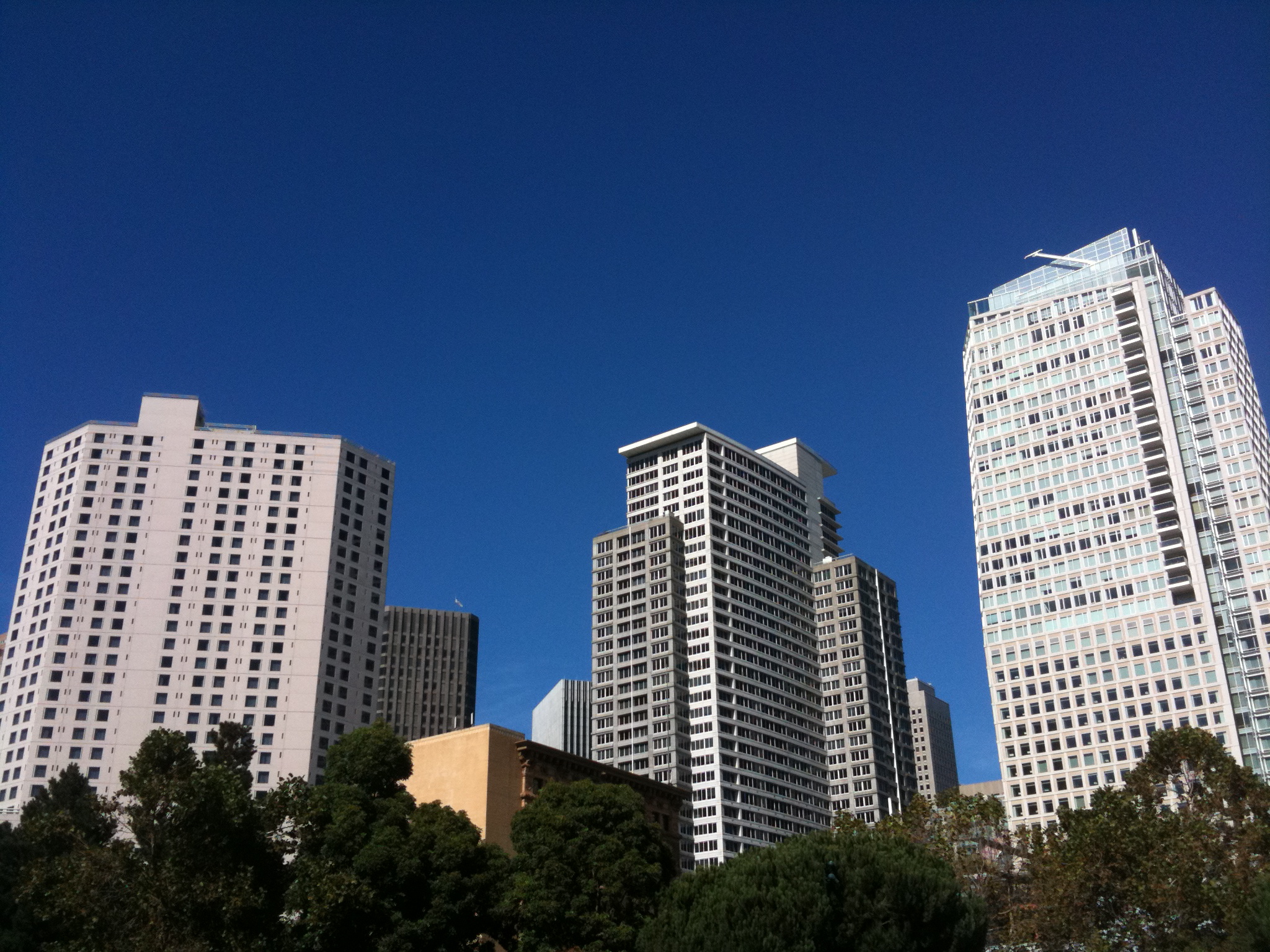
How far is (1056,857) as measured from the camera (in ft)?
206

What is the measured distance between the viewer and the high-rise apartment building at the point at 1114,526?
131m

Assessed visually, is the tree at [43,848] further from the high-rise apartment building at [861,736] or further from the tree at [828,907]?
the high-rise apartment building at [861,736]

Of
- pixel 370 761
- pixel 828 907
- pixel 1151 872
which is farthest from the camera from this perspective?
pixel 370 761

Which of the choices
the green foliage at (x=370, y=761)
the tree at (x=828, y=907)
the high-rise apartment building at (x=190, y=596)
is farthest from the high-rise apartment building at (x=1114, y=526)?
the green foliage at (x=370, y=761)

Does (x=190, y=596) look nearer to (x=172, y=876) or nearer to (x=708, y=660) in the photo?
(x=708, y=660)

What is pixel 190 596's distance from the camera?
141625mm

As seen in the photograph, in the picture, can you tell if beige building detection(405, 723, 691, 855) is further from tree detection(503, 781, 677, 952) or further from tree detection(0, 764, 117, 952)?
tree detection(0, 764, 117, 952)

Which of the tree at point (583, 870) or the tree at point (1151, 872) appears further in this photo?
the tree at point (583, 870)

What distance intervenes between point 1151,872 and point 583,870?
29.3m

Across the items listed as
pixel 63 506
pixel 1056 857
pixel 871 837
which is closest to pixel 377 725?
pixel 871 837

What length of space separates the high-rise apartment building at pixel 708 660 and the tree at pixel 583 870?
9832 centimetres

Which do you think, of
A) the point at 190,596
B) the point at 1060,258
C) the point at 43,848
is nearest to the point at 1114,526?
the point at 1060,258

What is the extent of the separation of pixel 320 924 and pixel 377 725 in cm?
1482

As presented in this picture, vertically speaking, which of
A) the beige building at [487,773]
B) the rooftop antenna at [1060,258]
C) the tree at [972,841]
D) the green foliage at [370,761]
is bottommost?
the tree at [972,841]
